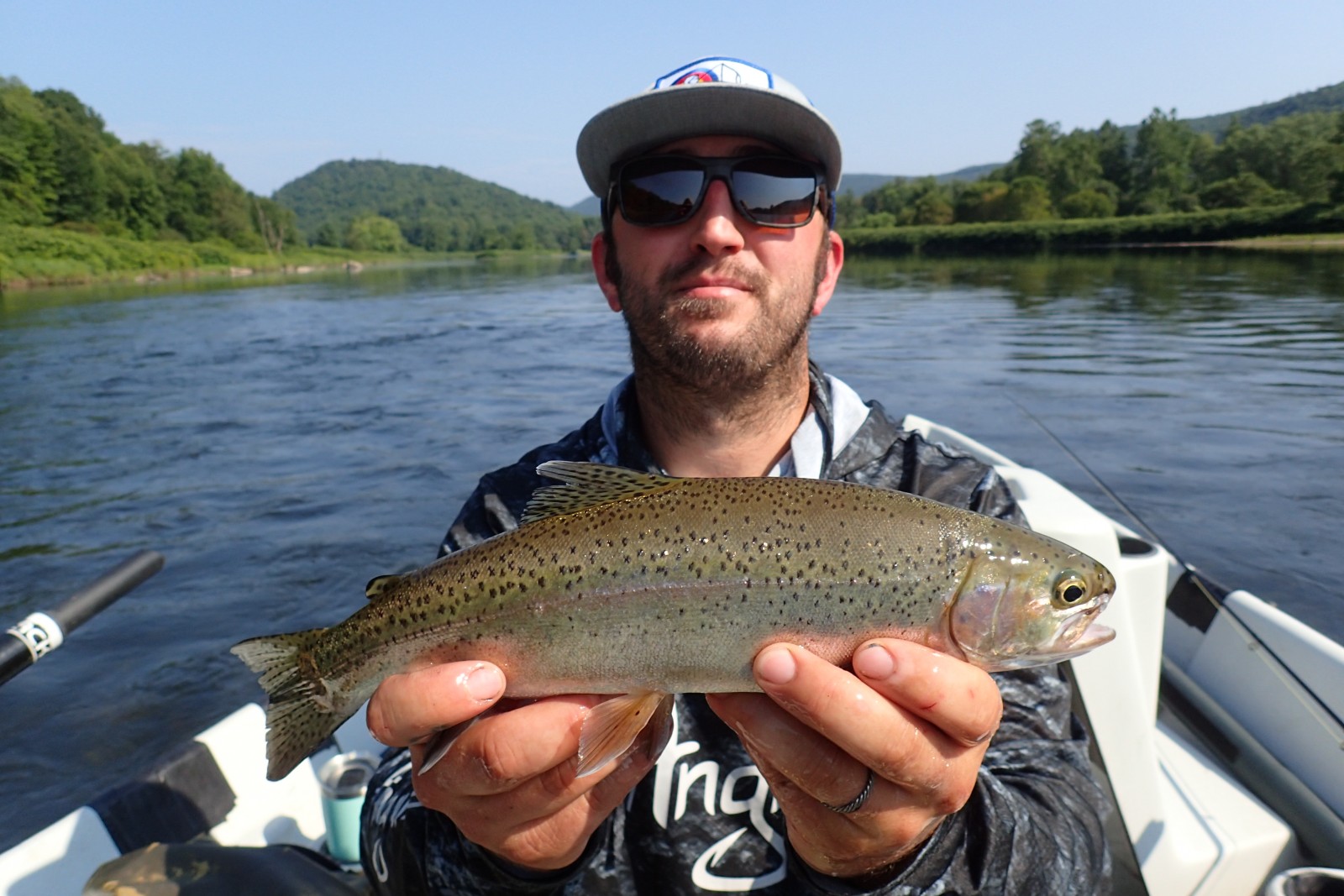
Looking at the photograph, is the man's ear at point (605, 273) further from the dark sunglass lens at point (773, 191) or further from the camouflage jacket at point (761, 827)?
the camouflage jacket at point (761, 827)

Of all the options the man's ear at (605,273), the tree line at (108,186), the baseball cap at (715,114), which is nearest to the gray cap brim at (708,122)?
the baseball cap at (715,114)

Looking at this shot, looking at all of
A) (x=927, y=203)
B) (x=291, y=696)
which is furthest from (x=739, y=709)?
(x=927, y=203)

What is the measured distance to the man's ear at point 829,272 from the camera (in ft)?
11.8

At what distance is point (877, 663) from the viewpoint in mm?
1905

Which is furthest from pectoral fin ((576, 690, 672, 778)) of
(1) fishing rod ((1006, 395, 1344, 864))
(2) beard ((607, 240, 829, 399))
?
(1) fishing rod ((1006, 395, 1344, 864))

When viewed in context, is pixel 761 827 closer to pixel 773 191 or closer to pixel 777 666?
pixel 777 666

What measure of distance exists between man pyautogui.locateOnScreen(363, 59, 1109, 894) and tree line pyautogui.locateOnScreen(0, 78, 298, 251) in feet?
353

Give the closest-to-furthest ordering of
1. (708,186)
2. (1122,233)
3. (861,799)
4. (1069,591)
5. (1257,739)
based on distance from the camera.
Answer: (861,799) < (1069,591) < (708,186) < (1257,739) < (1122,233)

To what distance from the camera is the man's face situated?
3.13 meters

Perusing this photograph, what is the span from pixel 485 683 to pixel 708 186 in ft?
6.84

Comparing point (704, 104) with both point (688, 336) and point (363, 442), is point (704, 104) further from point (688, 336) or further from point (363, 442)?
point (363, 442)

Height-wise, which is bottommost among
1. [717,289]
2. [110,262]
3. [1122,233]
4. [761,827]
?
[761,827]

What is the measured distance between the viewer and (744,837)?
106 inches

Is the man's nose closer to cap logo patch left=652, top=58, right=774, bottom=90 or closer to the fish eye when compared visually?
cap logo patch left=652, top=58, right=774, bottom=90
